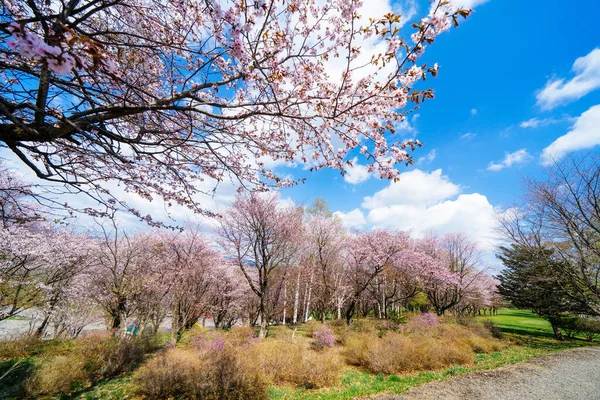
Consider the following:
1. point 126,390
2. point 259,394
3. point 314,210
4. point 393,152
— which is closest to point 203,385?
point 259,394

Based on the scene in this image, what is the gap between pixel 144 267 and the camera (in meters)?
14.5

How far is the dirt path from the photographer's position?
589cm

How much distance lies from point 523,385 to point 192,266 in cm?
1481

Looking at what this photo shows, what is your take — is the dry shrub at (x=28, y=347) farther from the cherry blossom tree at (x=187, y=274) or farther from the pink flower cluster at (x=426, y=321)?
the pink flower cluster at (x=426, y=321)

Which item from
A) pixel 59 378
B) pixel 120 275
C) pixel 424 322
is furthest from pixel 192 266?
pixel 424 322

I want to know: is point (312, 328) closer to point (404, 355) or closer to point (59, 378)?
point (404, 355)

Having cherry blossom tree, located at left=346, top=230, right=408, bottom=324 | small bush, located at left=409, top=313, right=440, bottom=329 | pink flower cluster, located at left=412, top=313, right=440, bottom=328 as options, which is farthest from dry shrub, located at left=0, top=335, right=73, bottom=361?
pink flower cluster, located at left=412, top=313, right=440, bottom=328

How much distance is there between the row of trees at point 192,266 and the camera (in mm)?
9984

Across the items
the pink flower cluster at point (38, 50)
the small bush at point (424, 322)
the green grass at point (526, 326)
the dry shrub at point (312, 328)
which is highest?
the pink flower cluster at point (38, 50)

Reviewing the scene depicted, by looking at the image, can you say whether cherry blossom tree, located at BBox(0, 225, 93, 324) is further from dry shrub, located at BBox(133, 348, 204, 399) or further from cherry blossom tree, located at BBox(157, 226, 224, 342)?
dry shrub, located at BBox(133, 348, 204, 399)

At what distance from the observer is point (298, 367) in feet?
25.0

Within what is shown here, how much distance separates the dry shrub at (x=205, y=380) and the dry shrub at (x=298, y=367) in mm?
882

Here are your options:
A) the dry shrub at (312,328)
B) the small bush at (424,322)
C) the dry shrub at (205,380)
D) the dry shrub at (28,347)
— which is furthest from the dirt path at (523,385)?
the dry shrub at (28,347)

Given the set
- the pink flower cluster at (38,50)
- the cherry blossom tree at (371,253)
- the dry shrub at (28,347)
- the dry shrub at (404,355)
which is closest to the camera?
the pink flower cluster at (38,50)
